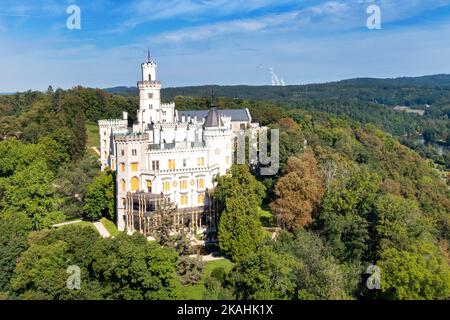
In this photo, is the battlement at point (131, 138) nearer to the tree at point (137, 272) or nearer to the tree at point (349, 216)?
the tree at point (137, 272)

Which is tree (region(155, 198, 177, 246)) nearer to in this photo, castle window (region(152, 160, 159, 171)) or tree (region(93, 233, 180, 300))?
castle window (region(152, 160, 159, 171))

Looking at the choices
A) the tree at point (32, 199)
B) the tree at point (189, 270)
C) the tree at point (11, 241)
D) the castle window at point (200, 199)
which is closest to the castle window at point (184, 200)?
the castle window at point (200, 199)

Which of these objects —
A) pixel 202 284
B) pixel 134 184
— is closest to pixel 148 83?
pixel 134 184

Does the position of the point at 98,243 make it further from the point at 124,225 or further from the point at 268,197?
the point at 268,197

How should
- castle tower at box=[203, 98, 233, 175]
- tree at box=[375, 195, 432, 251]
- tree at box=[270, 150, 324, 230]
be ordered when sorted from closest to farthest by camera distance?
tree at box=[375, 195, 432, 251] → tree at box=[270, 150, 324, 230] → castle tower at box=[203, 98, 233, 175]

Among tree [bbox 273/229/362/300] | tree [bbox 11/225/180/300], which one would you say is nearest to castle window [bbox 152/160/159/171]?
tree [bbox 11/225/180/300]

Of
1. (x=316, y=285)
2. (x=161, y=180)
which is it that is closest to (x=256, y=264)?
(x=316, y=285)
